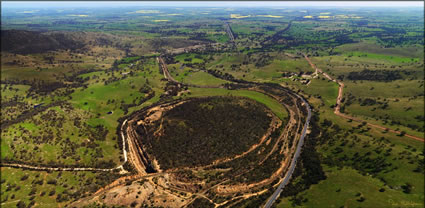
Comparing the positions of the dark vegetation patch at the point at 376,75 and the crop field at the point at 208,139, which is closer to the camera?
the crop field at the point at 208,139

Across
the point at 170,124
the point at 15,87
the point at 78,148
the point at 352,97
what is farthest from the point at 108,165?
the point at 352,97

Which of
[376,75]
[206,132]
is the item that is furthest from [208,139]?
[376,75]

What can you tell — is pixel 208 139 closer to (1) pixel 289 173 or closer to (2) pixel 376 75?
(1) pixel 289 173

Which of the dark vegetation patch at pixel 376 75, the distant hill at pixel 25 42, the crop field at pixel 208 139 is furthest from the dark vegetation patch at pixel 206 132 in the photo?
the distant hill at pixel 25 42

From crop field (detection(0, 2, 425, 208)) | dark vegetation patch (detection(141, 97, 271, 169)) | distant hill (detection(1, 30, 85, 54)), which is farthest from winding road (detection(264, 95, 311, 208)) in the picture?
distant hill (detection(1, 30, 85, 54))

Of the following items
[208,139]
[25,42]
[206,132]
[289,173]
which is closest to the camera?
[289,173]

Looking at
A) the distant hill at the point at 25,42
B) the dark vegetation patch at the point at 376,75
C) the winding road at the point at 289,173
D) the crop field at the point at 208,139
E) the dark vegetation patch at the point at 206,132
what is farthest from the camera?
the distant hill at the point at 25,42

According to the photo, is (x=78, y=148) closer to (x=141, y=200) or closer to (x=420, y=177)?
(x=141, y=200)

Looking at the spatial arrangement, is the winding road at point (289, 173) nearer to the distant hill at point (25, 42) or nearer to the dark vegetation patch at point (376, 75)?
the dark vegetation patch at point (376, 75)
